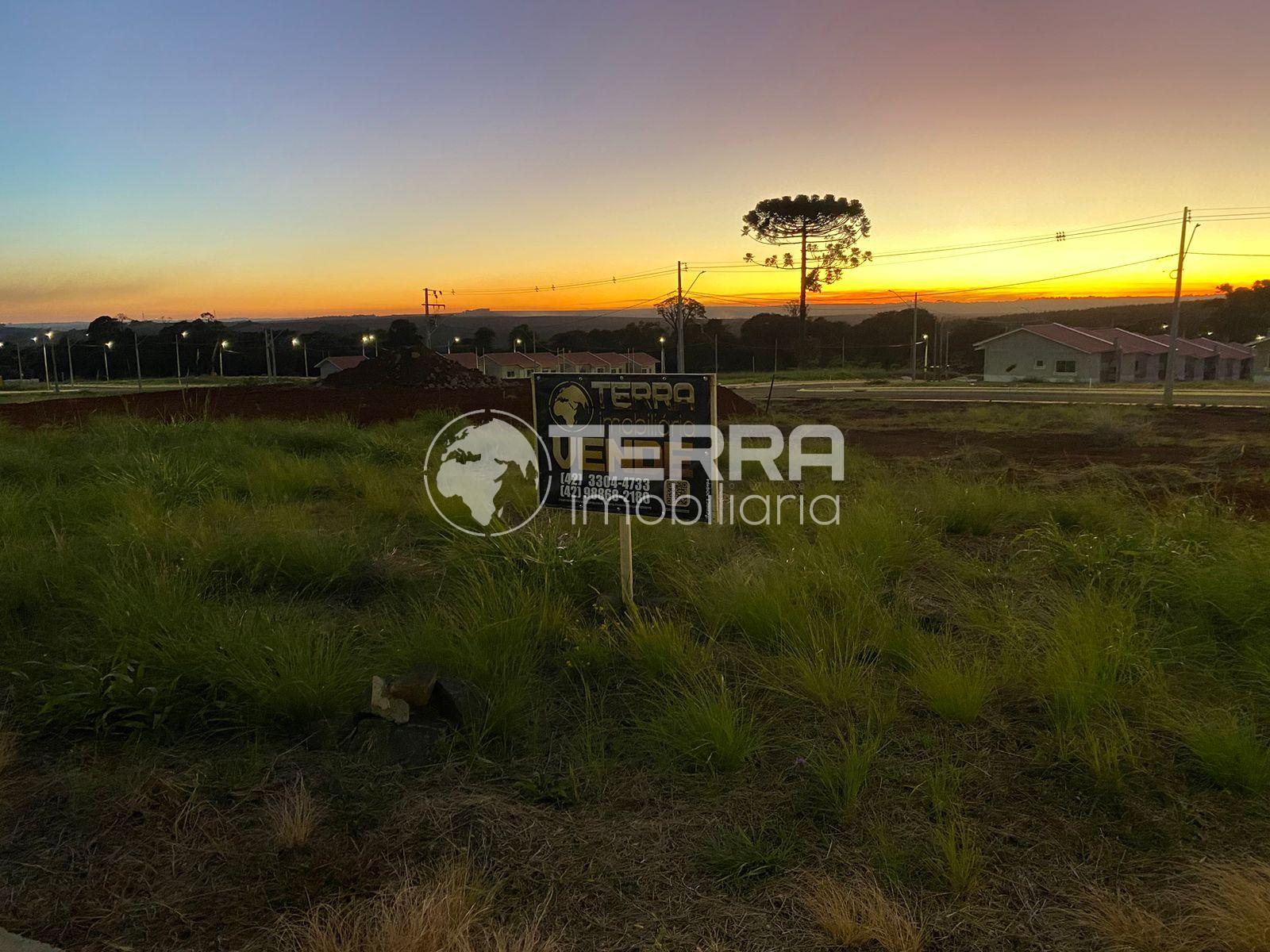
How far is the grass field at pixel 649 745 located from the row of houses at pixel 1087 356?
209ft

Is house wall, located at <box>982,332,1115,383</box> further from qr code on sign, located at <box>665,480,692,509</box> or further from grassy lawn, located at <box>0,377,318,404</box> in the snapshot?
qr code on sign, located at <box>665,480,692,509</box>

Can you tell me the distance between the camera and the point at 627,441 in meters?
5.68

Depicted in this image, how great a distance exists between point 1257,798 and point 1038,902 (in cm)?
134

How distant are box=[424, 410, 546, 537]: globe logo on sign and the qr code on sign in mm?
1000

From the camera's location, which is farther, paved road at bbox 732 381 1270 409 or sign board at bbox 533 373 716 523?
paved road at bbox 732 381 1270 409

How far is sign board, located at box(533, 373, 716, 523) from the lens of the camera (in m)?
5.51

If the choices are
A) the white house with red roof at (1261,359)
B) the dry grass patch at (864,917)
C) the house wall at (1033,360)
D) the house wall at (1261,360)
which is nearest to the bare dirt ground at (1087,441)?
the dry grass patch at (864,917)

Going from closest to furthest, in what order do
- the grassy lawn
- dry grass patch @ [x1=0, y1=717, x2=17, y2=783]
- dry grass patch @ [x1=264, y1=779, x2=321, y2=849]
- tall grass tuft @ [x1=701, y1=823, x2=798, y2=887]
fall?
tall grass tuft @ [x1=701, y1=823, x2=798, y2=887]
dry grass patch @ [x1=264, y1=779, x2=321, y2=849]
dry grass patch @ [x1=0, y1=717, x2=17, y2=783]
the grassy lawn

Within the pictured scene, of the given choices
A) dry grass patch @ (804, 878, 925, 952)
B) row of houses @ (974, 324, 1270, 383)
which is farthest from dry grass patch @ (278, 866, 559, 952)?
row of houses @ (974, 324, 1270, 383)

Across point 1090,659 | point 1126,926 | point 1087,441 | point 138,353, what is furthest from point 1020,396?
point 138,353

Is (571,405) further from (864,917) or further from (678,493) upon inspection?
(864,917)

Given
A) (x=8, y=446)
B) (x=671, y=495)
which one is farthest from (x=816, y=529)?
(x=8, y=446)

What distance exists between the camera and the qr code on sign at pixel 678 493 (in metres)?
5.51

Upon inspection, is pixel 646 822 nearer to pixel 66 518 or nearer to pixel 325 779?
pixel 325 779
